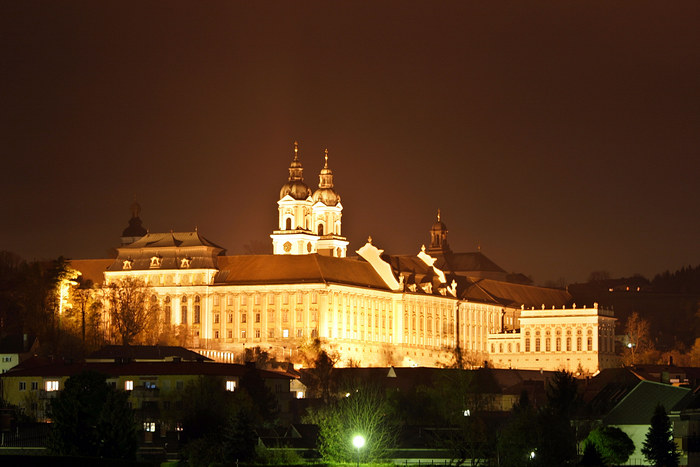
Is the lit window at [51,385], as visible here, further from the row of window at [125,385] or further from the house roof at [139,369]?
the house roof at [139,369]

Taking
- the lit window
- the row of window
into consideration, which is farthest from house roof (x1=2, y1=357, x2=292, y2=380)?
the row of window

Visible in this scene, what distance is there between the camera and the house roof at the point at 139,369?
14438 centimetres

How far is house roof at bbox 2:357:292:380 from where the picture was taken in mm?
144375

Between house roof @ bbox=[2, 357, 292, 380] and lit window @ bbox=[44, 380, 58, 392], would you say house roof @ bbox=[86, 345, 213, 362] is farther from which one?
lit window @ bbox=[44, 380, 58, 392]

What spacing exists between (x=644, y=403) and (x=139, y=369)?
40159 mm

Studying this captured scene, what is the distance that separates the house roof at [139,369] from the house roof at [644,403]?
105 feet

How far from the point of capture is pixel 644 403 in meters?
120

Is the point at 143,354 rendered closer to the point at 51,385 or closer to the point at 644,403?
the point at 51,385

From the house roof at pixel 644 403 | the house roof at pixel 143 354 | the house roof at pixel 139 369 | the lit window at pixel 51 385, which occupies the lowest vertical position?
the house roof at pixel 644 403

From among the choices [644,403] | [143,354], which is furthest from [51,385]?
[644,403]

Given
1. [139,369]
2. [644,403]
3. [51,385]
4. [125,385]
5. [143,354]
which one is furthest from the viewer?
[143,354]

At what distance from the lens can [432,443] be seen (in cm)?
11419

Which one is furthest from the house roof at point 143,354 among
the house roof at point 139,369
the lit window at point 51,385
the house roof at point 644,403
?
the house roof at point 644,403

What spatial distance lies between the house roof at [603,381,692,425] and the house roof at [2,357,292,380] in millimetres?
32131
